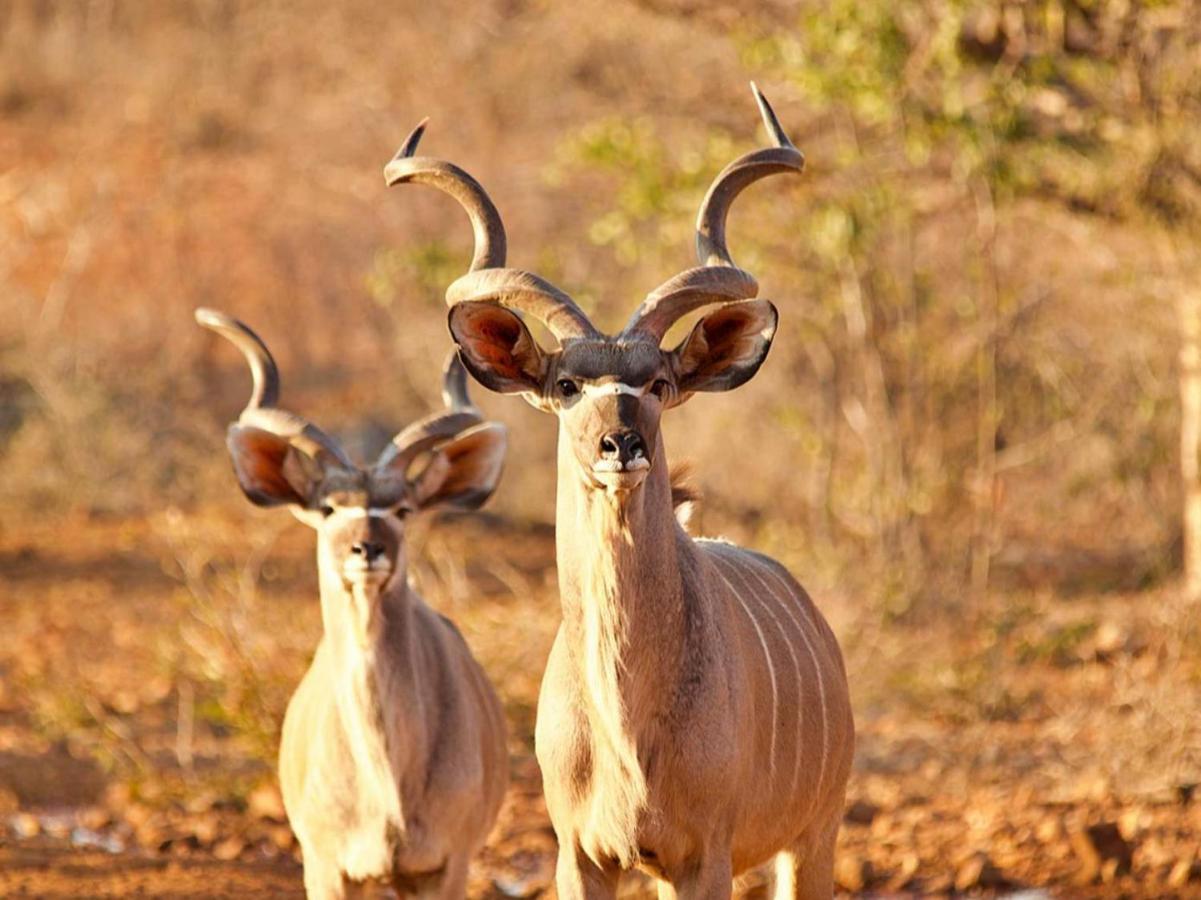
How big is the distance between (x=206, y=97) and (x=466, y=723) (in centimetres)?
1724

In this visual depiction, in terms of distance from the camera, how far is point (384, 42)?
21.0m

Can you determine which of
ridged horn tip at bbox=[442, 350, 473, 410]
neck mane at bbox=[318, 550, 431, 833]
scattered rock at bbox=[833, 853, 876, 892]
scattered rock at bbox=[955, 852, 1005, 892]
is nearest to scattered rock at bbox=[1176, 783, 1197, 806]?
scattered rock at bbox=[955, 852, 1005, 892]

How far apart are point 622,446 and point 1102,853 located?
3588 millimetres

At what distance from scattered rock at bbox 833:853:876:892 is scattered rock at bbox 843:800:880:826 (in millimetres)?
858

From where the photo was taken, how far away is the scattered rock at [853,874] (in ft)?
22.9

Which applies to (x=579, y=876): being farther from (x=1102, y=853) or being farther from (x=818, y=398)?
(x=818, y=398)

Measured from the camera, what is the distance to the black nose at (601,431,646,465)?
3.88 m

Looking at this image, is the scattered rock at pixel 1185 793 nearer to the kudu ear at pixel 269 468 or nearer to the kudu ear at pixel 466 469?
the kudu ear at pixel 466 469

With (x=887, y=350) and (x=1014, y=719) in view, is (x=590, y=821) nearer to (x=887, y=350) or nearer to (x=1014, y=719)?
(x=1014, y=719)

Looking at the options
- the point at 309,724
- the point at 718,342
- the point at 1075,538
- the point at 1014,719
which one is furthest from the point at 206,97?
the point at 718,342

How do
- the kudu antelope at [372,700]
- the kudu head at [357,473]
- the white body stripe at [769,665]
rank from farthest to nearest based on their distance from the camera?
the kudu head at [357,473]
the kudu antelope at [372,700]
the white body stripe at [769,665]

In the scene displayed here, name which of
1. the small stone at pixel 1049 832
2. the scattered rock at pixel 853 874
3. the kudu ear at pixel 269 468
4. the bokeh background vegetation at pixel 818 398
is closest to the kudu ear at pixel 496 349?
the kudu ear at pixel 269 468

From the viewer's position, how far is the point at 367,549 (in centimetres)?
590

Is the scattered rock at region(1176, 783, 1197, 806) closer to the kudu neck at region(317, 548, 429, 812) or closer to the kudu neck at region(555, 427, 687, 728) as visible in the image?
the kudu neck at region(317, 548, 429, 812)
